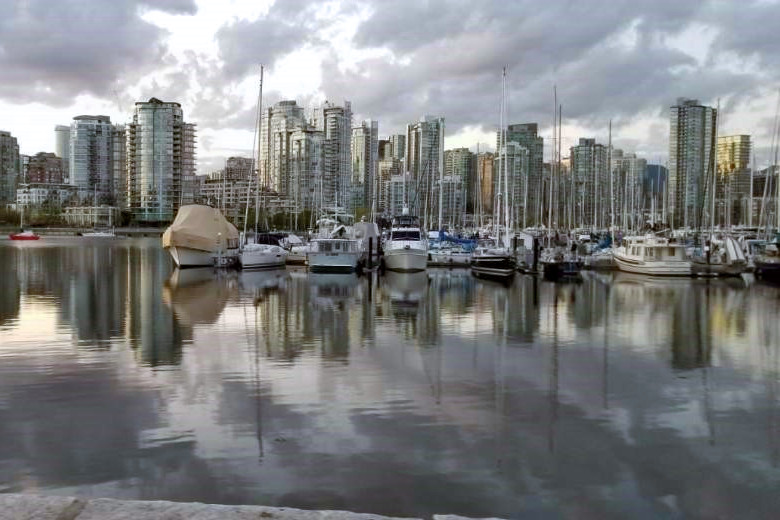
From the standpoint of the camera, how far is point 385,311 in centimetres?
2364

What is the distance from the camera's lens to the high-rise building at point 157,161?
18800 centimetres

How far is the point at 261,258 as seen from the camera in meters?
45.9

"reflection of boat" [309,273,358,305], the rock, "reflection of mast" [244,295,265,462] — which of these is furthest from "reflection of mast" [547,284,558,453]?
"reflection of boat" [309,273,358,305]

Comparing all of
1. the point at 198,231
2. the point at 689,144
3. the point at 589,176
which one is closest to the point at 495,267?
the point at 198,231

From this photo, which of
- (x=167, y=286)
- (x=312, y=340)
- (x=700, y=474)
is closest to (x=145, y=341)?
(x=312, y=340)

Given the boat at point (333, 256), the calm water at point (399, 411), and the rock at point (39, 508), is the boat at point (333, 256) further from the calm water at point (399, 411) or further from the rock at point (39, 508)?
the rock at point (39, 508)

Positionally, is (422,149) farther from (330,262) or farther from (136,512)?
(136,512)

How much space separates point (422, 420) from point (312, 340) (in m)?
7.53

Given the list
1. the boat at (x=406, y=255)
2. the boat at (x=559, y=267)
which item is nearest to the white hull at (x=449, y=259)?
the boat at (x=406, y=255)

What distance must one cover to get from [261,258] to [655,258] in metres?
24.2

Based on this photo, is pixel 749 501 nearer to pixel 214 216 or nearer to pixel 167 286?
pixel 167 286

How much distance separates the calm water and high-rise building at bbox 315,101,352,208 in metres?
106

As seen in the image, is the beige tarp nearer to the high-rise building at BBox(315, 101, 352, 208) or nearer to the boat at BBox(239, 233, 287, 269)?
the boat at BBox(239, 233, 287, 269)

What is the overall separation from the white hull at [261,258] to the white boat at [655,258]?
22.5 meters
